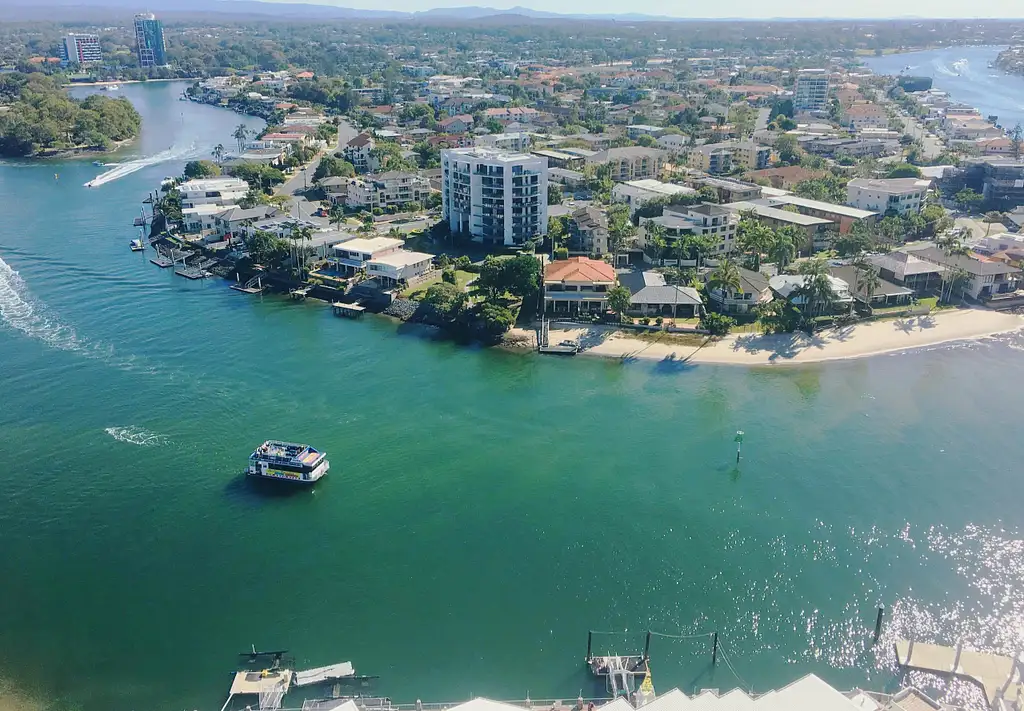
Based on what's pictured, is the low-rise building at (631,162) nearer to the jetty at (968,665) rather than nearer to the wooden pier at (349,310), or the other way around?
the wooden pier at (349,310)

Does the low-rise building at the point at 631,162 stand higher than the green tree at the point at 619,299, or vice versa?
the low-rise building at the point at 631,162

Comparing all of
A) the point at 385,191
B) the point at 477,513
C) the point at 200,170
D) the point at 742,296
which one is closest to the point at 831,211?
the point at 742,296

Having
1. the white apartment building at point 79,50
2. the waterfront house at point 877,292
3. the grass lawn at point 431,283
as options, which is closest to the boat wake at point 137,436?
the grass lawn at point 431,283

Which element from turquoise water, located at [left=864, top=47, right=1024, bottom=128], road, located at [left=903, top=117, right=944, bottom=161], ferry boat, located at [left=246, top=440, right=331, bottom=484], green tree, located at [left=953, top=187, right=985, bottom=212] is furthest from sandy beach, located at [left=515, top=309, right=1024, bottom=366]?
turquoise water, located at [left=864, top=47, right=1024, bottom=128]

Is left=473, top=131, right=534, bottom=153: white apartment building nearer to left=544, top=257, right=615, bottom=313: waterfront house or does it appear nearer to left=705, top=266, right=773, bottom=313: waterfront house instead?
left=544, top=257, right=615, bottom=313: waterfront house

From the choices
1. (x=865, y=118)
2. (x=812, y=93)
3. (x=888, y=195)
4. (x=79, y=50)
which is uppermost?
(x=79, y=50)

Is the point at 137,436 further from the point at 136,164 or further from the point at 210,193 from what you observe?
the point at 136,164

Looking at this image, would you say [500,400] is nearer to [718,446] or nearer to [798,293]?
[718,446]
